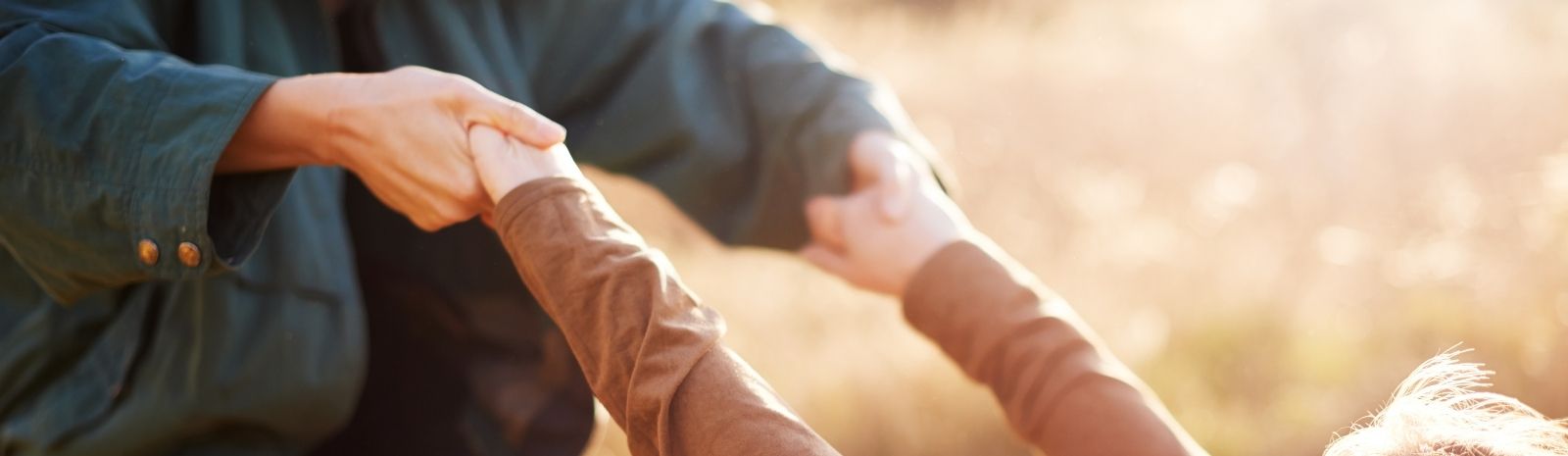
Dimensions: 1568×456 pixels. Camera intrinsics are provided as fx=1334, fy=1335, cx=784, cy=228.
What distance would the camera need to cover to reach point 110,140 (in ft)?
2.84

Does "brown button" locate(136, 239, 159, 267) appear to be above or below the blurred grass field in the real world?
below

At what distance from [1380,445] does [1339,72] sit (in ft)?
7.57

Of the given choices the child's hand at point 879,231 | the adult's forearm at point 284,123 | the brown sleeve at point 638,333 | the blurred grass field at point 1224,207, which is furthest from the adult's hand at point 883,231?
the blurred grass field at point 1224,207

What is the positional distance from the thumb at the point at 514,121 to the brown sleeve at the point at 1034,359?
0.36m

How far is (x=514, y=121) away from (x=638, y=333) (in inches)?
7.1

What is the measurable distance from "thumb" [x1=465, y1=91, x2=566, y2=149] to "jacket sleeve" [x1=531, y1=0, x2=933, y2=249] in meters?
0.41

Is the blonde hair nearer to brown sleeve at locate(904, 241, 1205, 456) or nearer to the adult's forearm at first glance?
brown sleeve at locate(904, 241, 1205, 456)

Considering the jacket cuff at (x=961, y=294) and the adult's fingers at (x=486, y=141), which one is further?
the jacket cuff at (x=961, y=294)

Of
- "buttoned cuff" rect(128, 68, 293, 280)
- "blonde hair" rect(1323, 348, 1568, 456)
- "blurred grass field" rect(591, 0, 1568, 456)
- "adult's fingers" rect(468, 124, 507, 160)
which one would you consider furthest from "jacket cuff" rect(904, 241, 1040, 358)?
"blurred grass field" rect(591, 0, 1568, 456)

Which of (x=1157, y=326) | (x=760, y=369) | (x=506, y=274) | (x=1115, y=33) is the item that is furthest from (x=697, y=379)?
(x=1115, y=33)

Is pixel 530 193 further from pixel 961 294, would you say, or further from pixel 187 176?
pixel 961 294

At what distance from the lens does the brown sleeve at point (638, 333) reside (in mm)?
748

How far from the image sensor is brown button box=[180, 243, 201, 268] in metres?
0.88

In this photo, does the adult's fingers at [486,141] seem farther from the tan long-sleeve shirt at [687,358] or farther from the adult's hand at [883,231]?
the adult's hand at [883,231]
